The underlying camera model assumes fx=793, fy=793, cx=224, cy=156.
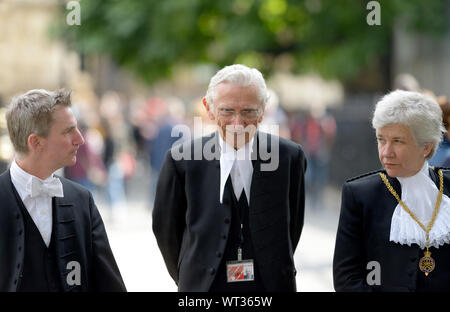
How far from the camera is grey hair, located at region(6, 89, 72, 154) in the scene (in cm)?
349

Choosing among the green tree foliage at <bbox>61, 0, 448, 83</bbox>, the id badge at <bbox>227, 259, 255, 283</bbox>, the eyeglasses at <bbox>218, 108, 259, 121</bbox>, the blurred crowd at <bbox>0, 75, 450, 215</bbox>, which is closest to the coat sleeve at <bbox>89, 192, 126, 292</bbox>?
the id badge at <bbox>227, 259, 255, 283</bbox>

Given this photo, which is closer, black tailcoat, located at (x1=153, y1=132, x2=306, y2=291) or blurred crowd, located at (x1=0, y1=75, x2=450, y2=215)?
black tailcoat, located at (x1=153, y1=132, x2=306, y2=291)

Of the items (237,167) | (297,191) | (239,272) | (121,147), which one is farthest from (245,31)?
(239,272)

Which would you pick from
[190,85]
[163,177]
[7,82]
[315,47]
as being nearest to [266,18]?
[315,47]

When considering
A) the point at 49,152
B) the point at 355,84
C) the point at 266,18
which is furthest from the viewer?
the point at 355,84

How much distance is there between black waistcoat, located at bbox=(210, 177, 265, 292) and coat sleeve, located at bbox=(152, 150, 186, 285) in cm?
26

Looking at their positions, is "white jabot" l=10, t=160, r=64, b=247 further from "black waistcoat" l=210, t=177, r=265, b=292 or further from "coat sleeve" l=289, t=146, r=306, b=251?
"coat sleeve" l=289, t=146, r=306, b=251

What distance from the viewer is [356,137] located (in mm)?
17375

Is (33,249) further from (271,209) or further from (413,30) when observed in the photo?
(413,30)

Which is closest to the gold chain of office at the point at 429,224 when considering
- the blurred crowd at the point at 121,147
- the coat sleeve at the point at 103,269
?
the coat sleeve at the point at 103,269

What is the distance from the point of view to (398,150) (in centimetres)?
347
